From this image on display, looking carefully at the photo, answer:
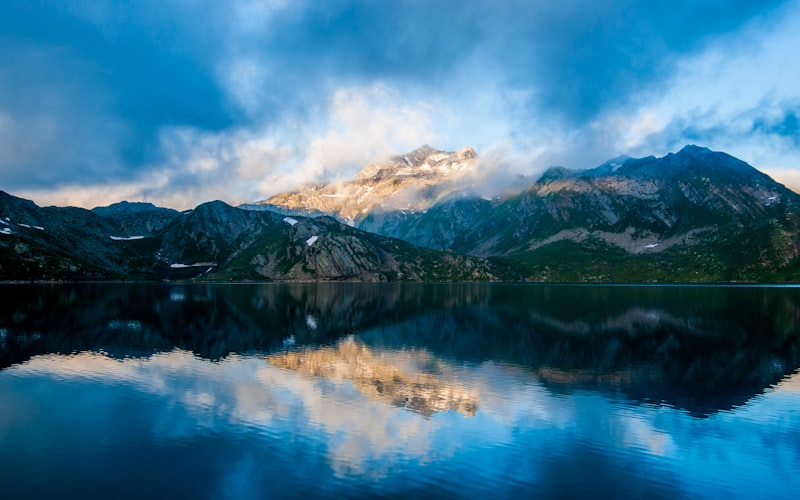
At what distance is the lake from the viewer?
104 feet

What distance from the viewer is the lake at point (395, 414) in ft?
104

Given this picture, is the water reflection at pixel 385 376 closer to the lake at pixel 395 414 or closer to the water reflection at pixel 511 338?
the lake at pixel 395 414

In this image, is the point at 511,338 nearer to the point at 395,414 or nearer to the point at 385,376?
the point at 385,376

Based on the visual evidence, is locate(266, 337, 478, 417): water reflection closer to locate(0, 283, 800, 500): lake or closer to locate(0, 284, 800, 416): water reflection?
locate(0, 283, 800, 500): lake

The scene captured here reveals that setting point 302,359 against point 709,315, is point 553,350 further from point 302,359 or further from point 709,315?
point 709,315

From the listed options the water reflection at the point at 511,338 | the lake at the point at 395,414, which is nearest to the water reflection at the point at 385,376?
the lake at the point at 395,414

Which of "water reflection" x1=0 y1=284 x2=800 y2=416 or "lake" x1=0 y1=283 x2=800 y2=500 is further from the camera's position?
"water reflection" x1=0 y1=284 x2=800 y2=416

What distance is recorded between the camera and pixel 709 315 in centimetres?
13262

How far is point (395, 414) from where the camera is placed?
46.1 m

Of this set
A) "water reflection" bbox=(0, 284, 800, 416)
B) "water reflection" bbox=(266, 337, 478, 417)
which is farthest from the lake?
"water reflection" bbox=(0, 284, 800, 416)

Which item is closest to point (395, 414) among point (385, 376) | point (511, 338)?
point (385, 376)

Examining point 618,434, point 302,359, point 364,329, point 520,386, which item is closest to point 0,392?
point 302,359

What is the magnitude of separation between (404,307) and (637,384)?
353 ft

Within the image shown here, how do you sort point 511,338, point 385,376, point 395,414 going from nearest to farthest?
point 395,414 < point 385,376 < point 511,338
